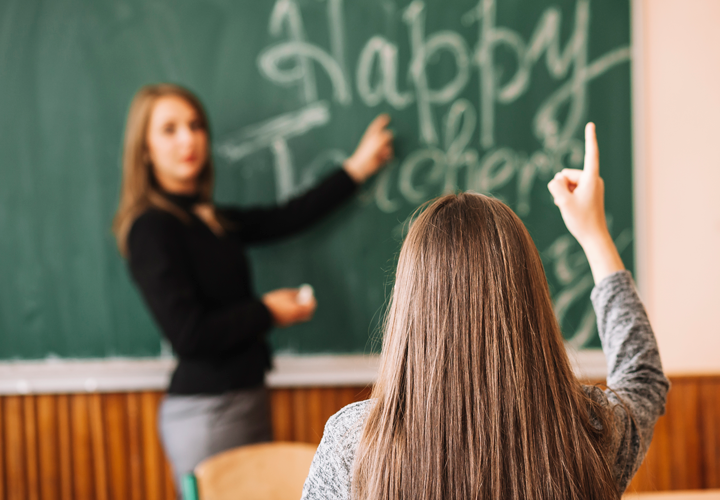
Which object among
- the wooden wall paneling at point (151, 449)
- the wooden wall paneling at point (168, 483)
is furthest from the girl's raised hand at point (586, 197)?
the wooden wall paneling at point (168, 483)

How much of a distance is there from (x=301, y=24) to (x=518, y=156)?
90 cm

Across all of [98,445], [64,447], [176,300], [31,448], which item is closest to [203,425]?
[176,300]

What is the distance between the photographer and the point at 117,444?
1812mm

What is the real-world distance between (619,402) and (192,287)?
101 cm

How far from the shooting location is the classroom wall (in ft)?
5.74

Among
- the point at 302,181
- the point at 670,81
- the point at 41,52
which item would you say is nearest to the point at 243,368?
the point at 302,181

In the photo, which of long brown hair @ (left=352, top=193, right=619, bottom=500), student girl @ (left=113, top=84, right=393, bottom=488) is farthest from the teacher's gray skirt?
long brown hair @ (left=352, top=193, right=619, bottom=500)

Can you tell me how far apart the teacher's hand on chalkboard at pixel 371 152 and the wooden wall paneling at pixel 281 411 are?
830mm

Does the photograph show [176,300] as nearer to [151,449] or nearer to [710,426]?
[151,449]

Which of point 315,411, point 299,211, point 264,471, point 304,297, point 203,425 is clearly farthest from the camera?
point 315,411

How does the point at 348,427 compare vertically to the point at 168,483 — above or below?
above

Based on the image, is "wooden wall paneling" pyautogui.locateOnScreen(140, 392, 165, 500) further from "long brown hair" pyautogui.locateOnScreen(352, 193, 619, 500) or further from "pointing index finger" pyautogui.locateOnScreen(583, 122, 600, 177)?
"pointing index finger" pyautogui.locateOnScreen(583, 122, 600, 177)

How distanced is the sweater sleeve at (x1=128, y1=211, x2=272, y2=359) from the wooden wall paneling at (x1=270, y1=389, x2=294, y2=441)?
55 cm

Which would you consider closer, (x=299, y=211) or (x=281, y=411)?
(x=299, y=211)
